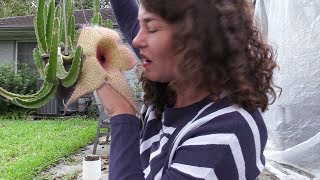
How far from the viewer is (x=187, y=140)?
3.50ft

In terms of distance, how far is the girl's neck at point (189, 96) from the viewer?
1.14 metres

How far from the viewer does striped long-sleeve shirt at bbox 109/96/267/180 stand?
→ 3.36 feet

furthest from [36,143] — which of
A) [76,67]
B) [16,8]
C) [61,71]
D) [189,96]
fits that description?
[16,8]

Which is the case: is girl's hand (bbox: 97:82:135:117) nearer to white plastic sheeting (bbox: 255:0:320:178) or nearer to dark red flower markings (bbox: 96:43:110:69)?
dark red flower markings (bbox: 96:43:110:69)

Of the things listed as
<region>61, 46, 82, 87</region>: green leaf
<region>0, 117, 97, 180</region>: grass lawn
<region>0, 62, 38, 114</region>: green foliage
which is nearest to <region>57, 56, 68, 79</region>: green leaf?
<region>61, 46, 82, 87</region>: green leaf

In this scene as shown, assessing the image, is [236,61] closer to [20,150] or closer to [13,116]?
[20,150]

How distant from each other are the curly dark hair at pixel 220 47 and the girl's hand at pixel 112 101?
0.17m

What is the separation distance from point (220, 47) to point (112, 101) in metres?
0.34

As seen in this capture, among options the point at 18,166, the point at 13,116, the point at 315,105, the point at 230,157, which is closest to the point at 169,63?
the point at 230,157

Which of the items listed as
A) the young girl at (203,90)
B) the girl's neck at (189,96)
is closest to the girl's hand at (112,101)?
the young girl at (203,90)

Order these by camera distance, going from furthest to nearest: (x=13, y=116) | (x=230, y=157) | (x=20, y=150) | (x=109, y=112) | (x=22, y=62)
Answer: (x=22, y=62)
(x=13, y=116)
(x=20, y=150)
(x=109, y=112)
(x=230, y=157)

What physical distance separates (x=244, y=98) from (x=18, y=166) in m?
5.77

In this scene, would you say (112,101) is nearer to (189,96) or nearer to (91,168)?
(189,96)

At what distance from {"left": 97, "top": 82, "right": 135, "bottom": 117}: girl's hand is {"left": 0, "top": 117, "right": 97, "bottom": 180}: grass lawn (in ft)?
16.3
